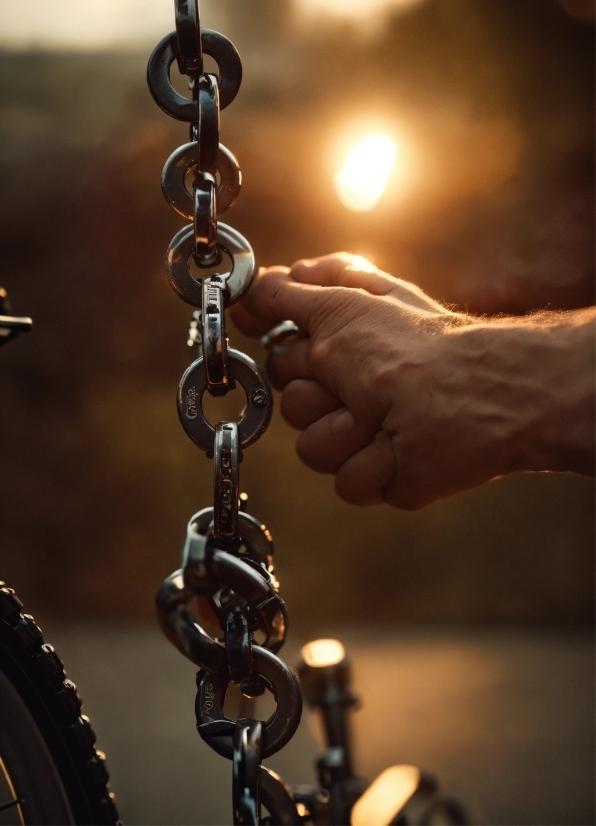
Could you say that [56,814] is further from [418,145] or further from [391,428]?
[418,145]

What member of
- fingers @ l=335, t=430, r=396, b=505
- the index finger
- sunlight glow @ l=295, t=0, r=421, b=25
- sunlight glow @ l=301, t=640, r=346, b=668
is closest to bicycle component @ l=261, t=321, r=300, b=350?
the index finger

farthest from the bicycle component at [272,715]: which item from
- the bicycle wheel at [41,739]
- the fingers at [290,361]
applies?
the fingers at [290,361]

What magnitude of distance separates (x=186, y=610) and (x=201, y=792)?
136 centimetres

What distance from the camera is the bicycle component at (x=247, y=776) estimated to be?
34 cm

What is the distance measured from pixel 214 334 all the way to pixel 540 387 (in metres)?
0.29

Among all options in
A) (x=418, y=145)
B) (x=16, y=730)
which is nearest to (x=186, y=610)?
(x=16, y=730)

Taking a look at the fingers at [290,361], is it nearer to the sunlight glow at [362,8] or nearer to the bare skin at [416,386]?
the bare skin at [416,386]

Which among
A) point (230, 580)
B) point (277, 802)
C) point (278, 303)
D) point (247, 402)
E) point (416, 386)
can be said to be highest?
point (278, 303)

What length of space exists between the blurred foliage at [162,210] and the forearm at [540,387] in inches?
51.6

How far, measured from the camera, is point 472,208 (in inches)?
70.7

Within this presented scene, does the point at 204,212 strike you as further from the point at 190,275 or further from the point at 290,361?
the point at 290,361

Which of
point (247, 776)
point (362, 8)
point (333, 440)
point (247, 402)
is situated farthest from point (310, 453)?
point (362, 8)

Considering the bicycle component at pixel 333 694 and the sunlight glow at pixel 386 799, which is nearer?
the sunlight glow at pixel 386 799

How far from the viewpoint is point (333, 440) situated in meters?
0.64
